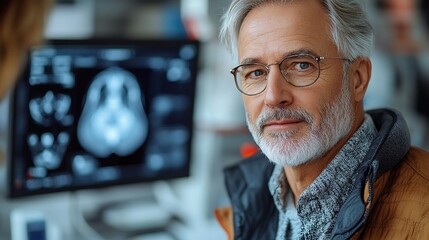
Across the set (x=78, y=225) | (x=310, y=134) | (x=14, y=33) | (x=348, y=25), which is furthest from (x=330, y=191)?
(x=78, y=225)

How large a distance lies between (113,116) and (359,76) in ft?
2.63

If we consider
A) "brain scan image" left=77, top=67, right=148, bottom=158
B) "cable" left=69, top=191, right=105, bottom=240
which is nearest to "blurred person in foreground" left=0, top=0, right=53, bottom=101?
"brain scan image" left=77, top=67, right=148, bottom=158

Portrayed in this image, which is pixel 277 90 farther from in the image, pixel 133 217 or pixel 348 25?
pixel 133 217

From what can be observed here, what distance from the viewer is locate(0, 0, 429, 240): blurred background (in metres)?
1.99

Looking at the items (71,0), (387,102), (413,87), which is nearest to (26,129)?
A: (71,0)

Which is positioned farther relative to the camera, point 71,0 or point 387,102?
point 387,102

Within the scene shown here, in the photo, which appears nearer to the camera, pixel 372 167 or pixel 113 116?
pixel 372 167

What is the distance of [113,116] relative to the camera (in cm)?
190

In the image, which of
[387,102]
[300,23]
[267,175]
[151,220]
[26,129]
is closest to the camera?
[300,23]

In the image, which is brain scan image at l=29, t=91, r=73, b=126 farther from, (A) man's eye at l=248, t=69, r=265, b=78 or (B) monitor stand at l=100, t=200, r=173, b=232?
(A) man's eye at l=248, t=69, r=265, b=78

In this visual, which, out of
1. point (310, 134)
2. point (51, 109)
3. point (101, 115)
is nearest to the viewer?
point (310, 134)

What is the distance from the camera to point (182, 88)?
6.57ft

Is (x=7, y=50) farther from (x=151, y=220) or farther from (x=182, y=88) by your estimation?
(x=151, y=220)

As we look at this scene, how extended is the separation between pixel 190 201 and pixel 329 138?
1.07m
